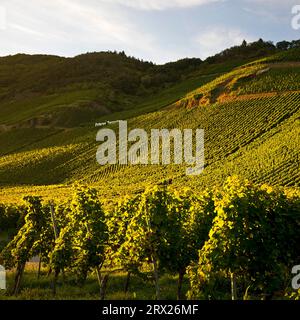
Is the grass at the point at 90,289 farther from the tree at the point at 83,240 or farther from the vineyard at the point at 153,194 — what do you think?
the tree at the point at 83,240

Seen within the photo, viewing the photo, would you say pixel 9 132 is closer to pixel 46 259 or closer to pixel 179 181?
pixel 179 181

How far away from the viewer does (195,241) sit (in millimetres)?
20125

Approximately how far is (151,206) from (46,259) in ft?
34.3

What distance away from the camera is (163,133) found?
93250 millimetres

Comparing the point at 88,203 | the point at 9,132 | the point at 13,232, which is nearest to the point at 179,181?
the point at 13,232

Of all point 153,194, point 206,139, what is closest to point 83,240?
point 153,194

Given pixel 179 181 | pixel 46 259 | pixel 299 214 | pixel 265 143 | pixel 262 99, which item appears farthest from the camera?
pixel 262 99

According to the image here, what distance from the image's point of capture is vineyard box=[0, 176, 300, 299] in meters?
14.2

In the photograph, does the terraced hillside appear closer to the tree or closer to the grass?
the grass

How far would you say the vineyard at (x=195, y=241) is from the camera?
1416cm

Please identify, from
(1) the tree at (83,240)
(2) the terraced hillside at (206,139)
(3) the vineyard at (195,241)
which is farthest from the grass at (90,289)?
(2) the terraced hillside at (206,139)

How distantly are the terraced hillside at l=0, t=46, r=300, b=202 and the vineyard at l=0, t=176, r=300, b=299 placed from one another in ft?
109

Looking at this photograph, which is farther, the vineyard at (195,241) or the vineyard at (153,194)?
the vineyard at (153,194)

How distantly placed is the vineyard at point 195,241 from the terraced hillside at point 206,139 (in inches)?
1304
